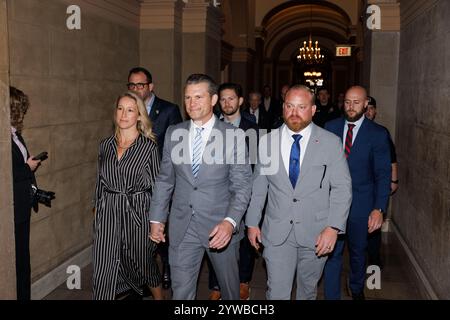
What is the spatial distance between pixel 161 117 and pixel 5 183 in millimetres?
2276

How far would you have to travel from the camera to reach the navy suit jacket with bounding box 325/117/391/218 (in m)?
4.59

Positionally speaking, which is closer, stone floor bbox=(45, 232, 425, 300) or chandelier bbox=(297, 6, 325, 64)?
stone floor bbox=(45, 232, 425, 300)

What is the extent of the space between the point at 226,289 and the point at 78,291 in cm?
211

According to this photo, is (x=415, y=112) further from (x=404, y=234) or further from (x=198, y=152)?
(x=198, y=152)

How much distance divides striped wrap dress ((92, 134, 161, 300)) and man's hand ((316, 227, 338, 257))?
1.44m

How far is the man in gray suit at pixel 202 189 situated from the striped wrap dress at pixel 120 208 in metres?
0.38

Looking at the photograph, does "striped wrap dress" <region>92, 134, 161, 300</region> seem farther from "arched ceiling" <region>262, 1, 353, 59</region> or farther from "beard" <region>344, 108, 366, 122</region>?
"arched ceiling" <region>262, 1, 353, 59</region>

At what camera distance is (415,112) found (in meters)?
6.26

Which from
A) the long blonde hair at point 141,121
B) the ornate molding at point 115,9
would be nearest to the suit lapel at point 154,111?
the long blonde hair at point 141,121

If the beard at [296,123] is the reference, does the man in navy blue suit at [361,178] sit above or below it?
below

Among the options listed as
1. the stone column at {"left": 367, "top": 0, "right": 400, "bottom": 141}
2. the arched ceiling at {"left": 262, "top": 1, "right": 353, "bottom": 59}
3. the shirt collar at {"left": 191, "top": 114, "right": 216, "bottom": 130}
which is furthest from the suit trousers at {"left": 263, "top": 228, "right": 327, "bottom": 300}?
the arched ceiling at {"left": 262, "top": 1, "right": 353, "bottom": 59}

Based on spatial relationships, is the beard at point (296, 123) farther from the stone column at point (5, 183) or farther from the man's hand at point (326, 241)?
the stone column at point (5, 183)

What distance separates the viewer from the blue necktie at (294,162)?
364 centimetres

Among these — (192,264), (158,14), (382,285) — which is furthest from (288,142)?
(158,14)
